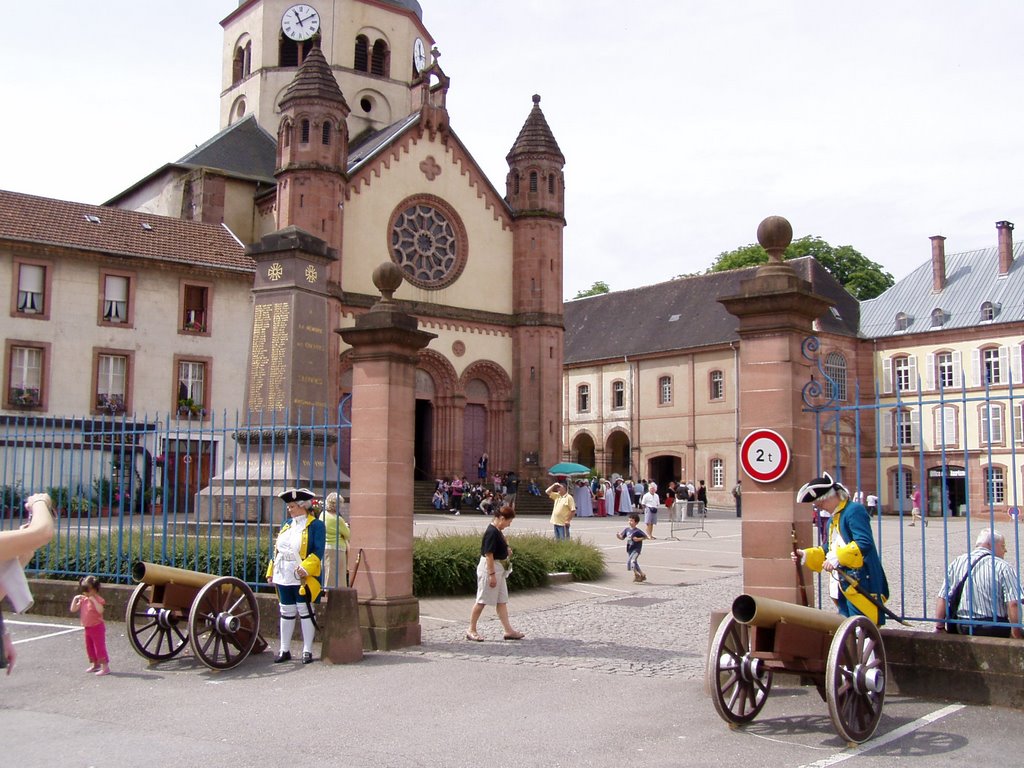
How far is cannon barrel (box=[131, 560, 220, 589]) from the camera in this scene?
919 centimetres

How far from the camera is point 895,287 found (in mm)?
53844

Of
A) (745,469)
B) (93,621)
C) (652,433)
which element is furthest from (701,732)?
(652,433)

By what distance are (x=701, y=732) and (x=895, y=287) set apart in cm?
5103

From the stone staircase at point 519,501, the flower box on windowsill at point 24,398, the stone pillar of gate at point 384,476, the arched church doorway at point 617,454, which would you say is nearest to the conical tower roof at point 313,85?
the flower box on windowsill at point 24,398

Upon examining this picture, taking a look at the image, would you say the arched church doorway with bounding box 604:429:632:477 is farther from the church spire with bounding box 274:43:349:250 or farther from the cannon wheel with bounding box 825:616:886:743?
the cannon wheel with bounding box 825:616:886:743

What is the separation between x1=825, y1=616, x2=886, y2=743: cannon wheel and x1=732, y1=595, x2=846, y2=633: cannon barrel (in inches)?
7.2

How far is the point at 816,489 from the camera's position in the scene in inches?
298

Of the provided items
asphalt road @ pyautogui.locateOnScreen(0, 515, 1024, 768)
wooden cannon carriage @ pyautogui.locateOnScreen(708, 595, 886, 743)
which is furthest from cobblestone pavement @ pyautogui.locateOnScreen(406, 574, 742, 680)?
wooden cannon carriage @ pyautogui.locateOnScreen(708, 595, 886, 743)

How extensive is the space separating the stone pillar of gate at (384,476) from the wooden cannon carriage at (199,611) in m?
1.16

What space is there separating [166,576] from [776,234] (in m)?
6.09

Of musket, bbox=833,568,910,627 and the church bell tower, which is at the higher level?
the church bell tower

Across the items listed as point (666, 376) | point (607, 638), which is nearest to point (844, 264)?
point (666, 376)

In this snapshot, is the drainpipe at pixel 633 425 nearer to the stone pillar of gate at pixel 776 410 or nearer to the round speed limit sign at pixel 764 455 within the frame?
the stone pillar of gate at pixel 776 410

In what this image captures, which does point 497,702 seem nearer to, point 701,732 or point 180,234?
point 701,732
